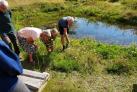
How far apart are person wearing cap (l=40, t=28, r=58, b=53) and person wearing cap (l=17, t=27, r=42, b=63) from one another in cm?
25

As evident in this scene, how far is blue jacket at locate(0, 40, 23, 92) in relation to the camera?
9.91 ft

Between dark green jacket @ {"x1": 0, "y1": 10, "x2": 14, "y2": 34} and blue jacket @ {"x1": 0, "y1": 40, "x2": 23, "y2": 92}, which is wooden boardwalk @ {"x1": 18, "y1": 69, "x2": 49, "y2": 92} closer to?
dark green jacket @ {"x1": 0, "y1": 10, "x2": 14, "y2": 34}

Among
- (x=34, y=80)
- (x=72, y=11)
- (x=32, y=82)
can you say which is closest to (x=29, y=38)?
(x=34, y=80)

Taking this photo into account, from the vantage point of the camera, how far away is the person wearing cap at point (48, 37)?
10.6 m

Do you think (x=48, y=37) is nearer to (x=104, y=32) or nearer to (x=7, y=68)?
(x=7, y=68)

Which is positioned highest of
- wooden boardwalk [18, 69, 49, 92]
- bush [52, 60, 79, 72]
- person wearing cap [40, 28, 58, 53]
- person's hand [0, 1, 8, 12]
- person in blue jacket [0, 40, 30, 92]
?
person in blue jacket [0, 40, 30, 92]

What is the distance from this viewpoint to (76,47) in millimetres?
12219

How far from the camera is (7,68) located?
3.04 metres

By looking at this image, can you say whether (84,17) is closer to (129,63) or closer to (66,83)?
(129,63)

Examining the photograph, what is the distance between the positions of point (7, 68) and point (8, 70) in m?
0.02

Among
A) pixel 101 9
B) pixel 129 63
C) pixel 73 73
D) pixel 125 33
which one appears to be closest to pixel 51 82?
pixel 73 73

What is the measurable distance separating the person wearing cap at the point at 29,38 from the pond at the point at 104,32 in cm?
724

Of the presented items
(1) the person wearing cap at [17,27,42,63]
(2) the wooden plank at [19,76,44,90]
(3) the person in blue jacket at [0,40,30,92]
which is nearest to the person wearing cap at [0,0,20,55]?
(1) the person wearing cap at [17,27,42,63]

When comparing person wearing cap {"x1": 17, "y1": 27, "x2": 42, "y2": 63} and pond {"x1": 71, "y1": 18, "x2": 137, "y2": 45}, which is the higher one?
person wearing cap {"x1": 17, "y1": 27, "x2": 42, "y2": 63}
